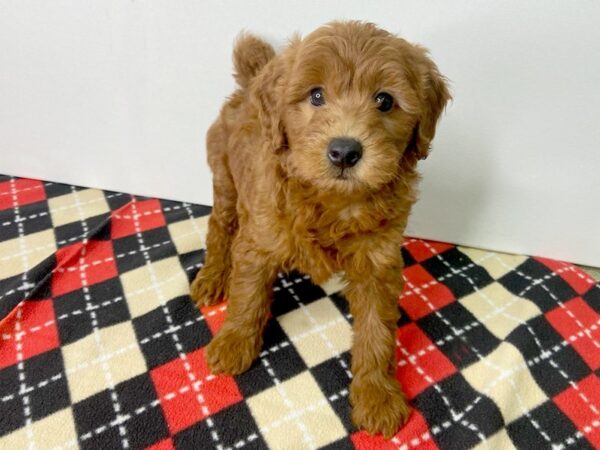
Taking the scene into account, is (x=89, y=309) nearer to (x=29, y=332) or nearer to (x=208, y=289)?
(x=29, y=332)

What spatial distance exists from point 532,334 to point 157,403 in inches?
69.2

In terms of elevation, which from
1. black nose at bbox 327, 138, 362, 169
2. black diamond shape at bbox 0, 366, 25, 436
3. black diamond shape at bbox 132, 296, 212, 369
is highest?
black nose at bbox 327, 138, 362, 169

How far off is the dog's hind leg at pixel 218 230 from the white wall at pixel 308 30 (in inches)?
15.2

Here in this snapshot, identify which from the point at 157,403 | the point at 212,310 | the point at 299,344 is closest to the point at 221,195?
the point at 212,310

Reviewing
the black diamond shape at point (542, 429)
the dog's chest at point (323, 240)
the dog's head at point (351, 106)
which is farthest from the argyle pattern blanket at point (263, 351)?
the dog's head at point (351, 106)

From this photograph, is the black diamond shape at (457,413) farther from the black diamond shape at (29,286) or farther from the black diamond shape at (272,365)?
the black diamond shape at (29,286)

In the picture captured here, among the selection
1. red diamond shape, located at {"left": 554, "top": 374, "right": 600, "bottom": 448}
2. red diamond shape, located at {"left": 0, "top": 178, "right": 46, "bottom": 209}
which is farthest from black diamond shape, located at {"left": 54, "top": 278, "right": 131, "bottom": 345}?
red diamond shape, located at {"left": 554, "top": 374, "right": 600, "bottom": 448}

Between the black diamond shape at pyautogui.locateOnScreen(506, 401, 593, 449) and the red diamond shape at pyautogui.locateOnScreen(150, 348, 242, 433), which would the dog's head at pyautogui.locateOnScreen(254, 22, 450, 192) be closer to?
the red diamond shape at pyautogui.locateOnScreen(150, 348, 242, 433)

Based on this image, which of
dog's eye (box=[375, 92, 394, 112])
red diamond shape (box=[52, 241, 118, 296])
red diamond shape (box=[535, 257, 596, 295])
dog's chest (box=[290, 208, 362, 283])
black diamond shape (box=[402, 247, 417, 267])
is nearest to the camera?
dog's eye (box=[375, 92, 394, 112])

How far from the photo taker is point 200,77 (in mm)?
2363

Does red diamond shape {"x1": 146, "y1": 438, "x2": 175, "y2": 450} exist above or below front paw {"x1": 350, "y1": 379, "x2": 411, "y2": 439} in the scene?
below

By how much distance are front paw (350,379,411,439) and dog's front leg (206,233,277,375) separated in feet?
1.57

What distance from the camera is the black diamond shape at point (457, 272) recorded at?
2.49 meters

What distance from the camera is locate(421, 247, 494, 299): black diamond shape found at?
2.49m
